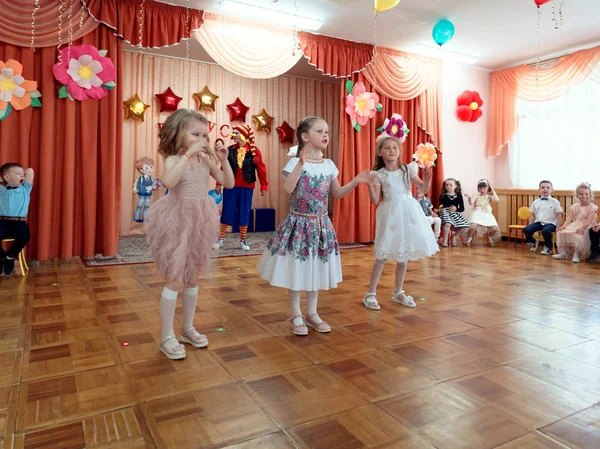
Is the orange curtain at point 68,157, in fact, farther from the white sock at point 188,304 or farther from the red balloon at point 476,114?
the red balloon at point 476,114

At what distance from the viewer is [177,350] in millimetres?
1889

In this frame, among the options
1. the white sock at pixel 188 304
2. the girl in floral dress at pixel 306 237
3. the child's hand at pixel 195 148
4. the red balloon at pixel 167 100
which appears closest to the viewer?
the child's hand at pixel 195 148

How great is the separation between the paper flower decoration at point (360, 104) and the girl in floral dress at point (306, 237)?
3.45 m

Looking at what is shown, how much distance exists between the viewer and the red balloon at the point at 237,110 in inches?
265

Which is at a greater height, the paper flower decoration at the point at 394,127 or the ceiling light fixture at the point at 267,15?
the ceiling light fixture at the point at 267,15

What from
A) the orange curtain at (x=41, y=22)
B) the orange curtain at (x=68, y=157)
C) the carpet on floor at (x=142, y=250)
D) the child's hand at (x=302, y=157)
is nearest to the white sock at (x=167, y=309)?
the child's hand at (x=302, y=157)

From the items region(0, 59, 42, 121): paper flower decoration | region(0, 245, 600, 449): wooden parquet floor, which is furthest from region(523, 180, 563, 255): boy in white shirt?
region(0, 59, 42, 121): paper flower decoration

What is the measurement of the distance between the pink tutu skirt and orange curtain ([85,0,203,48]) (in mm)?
2960

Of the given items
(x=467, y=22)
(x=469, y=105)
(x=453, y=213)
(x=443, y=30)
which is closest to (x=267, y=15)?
(x=443, y=30)

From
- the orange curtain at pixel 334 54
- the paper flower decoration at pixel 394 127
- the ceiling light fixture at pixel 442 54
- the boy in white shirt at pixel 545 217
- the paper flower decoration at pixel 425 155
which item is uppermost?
the ceiling light fixture at pixel 442 54

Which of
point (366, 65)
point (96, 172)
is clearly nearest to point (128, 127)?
point (96, 172)

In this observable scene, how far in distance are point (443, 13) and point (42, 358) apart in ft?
15.5

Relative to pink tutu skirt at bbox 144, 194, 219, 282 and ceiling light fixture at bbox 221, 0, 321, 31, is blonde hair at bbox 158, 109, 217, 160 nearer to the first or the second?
pink tutu skirt at bbox 144, 194, 219, 282

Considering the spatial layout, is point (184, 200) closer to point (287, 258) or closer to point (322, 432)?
point (287, 258)
